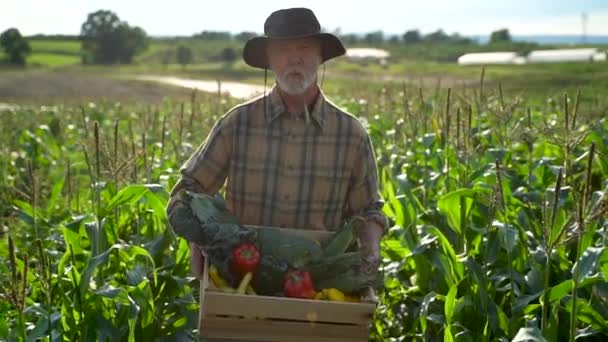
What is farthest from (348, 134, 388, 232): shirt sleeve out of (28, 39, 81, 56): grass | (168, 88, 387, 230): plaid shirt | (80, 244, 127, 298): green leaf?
(28, 39, 81, 56): grass

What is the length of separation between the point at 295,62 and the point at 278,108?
23 centimetres

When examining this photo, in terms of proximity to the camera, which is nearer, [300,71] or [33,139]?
[300,71]

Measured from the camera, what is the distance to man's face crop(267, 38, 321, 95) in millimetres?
3346

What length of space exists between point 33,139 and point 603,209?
7.79 meters

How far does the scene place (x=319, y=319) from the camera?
2697 mm

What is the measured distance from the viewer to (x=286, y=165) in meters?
3.57

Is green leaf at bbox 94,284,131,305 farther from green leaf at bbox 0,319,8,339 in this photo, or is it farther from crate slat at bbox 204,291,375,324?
crate slat at bbox 204,291,375,324

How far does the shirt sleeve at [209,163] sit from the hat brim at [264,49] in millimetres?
305

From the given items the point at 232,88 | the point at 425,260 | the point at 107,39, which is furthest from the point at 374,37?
the point at 425,260

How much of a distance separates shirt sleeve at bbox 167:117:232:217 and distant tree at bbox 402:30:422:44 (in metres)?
76.2

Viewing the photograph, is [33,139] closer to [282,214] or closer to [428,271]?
[428,271]

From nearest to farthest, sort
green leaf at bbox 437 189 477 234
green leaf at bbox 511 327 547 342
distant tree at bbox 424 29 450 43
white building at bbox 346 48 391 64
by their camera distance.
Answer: green leaf at bbox 511 327 547 342 < green leaf at bbox 437 189 477 234 < white building at bbox 346 48 391 64 < distant tree at bbox 424 29 450 43

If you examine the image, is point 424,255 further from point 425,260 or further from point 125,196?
point 125,196

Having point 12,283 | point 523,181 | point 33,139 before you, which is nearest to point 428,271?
point 523,181
